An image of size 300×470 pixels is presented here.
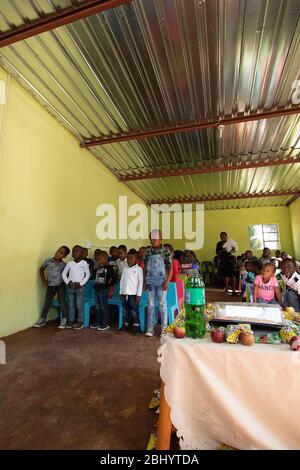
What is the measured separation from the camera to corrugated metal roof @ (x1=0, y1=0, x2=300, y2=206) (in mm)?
2611

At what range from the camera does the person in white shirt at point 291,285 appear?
3.24 meters

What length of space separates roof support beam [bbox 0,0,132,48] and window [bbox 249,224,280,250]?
31.5 ft

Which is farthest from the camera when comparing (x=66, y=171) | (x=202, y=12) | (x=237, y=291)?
(x=237, y=291)

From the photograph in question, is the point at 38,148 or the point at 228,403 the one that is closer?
the point at 228,403

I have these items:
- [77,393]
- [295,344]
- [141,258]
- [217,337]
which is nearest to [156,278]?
[141,258]

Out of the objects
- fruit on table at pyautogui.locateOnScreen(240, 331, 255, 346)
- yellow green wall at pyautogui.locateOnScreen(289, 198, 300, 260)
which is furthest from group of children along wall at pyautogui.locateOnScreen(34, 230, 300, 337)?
yellow green wall at pyautogui.locateOnScreen(289, 198, 300, 260)

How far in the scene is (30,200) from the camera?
385 centimetres

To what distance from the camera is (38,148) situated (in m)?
4.04

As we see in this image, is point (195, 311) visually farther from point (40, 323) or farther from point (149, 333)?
point (40, 323)

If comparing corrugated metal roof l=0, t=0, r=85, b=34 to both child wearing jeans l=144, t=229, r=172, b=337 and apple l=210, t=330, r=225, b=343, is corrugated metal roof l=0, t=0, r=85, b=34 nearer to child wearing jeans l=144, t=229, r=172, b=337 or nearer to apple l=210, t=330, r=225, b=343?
child wearing jeans l=144, t=229, r=172, b=337

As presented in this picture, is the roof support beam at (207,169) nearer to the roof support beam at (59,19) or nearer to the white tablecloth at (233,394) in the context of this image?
the roof support beam at (59,19)
